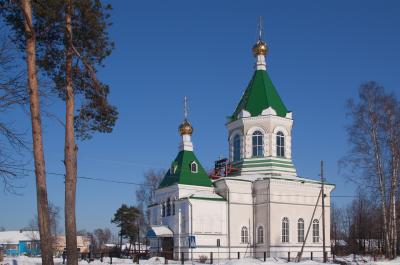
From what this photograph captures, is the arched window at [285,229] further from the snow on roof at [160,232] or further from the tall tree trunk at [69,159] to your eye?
the tall tree trunk at [69,159]

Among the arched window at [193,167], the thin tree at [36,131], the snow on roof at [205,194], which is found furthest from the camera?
the arched window at [193,167]

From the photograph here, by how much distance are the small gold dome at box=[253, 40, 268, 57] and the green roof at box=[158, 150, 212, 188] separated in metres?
9.27

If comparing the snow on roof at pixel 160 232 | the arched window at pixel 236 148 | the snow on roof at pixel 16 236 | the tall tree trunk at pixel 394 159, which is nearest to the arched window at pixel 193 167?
the arched window at pixel 236 148

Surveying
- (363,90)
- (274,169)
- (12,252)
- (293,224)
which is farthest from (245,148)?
(12,252)

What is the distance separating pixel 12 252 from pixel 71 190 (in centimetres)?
6265

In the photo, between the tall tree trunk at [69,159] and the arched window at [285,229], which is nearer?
the tall tree trunk at [69,159]

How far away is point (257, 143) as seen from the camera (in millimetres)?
36312

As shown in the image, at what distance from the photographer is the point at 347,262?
28.9m

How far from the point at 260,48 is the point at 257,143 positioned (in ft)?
24.0

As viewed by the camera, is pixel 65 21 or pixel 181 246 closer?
pixel 65 21

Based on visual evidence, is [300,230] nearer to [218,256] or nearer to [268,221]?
[268,221]

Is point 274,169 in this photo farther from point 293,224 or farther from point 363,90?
point 363,90

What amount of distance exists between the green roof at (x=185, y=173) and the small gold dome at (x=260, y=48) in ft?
30.4

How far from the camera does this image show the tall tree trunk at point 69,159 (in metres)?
14.3
